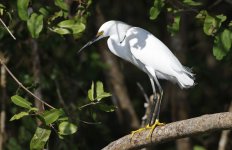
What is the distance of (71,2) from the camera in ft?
11.3

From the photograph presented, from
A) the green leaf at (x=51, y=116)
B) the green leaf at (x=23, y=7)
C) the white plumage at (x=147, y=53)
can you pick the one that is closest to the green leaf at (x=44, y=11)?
the green leaf at (x=23, y=7)

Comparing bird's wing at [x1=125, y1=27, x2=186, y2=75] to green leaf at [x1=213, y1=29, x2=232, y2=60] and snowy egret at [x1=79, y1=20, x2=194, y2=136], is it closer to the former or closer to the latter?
snowy egret at [x1=79, y1=20, x2=194, y2=136]

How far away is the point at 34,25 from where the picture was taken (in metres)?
2.80

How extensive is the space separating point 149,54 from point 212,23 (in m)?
0.49

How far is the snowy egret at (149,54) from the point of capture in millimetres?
3201

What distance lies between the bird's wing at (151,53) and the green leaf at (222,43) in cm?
30

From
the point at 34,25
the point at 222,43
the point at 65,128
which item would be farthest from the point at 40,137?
the point at 222,43

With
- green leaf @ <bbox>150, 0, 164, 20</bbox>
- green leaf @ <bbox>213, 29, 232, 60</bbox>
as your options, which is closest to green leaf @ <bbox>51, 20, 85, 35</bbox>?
green leaf @ <bbox>150, 0, 164, 20</bbox>

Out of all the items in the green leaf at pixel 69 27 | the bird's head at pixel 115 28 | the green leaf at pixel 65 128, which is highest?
the green leaf at pixel 69 27

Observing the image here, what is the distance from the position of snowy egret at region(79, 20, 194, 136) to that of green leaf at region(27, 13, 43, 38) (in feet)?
1.86

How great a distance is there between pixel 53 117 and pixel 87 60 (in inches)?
78.1

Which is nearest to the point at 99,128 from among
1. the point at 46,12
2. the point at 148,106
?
the point at 148,106

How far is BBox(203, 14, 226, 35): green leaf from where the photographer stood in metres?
2.89

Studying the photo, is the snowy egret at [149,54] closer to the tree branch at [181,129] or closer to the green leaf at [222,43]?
the green leaf at [222,43]
